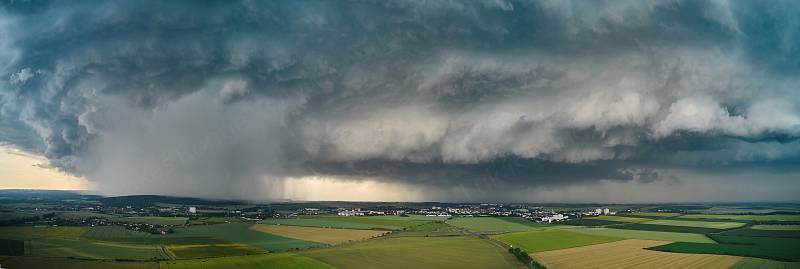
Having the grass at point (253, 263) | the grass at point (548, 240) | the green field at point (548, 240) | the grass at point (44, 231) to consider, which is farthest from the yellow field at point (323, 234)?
the grass at point (44, 231)

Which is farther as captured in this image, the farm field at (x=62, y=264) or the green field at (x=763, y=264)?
the green field at (x=763, y=264)

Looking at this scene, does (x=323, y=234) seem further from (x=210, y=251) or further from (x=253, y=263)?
(x=253, y=263)

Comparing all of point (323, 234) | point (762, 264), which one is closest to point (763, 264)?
point (762, 264)

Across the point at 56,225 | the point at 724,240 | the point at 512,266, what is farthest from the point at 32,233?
the point at 724,240

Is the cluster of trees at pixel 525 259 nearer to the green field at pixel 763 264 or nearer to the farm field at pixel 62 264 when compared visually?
the green field at pixel 763 264

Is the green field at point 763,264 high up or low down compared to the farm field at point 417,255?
up

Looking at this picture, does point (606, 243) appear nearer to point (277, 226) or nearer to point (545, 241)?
point (545, 241)

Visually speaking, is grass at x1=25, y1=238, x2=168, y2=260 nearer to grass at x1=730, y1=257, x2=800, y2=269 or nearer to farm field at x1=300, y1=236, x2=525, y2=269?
farm field at x1=300, y1=236, x2=525, y2=269
